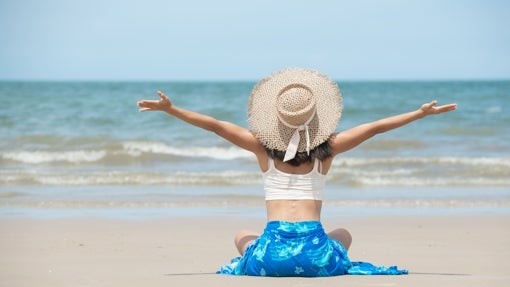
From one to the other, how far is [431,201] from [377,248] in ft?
10.2

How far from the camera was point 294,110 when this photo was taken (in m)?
4.95

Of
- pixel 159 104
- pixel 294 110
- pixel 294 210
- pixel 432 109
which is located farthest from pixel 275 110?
pixel 432 109

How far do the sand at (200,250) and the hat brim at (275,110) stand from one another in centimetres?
86

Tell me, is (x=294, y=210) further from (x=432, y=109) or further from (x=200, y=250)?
(x=200, y=250)

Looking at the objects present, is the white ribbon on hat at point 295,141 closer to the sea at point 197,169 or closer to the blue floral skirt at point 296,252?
the blue floral skirt at point 296,252

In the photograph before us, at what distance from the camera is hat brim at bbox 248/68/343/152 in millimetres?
4980

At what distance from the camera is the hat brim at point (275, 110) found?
16.3 ft

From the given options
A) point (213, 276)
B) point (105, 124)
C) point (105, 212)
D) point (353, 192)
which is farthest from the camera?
point (105, 124)

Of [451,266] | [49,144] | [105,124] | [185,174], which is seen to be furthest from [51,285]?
[105,124]

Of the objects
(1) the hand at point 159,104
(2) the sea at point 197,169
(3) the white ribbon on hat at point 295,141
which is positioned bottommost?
(2) the sea at point 197,169

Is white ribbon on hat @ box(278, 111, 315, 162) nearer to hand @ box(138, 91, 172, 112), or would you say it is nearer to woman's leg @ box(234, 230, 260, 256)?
woman's leg @ box(234, 230, 260, 256)

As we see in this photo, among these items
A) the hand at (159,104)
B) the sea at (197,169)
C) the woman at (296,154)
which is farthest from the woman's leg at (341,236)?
the sea at (197,169)

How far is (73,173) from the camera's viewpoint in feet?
40.7

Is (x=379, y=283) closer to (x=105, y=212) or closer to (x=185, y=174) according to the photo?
(x=105, y=212)
